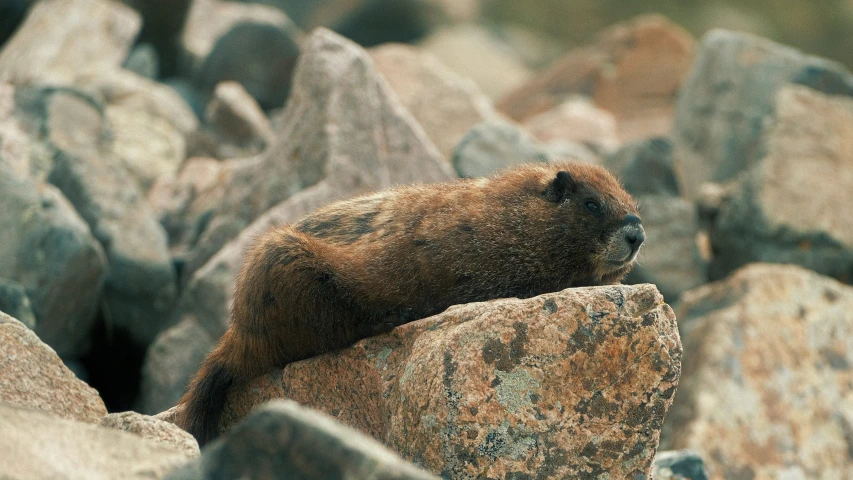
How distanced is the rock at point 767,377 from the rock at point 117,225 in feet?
16.6

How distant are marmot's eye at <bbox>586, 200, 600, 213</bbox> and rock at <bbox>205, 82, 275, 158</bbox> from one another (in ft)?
28.0

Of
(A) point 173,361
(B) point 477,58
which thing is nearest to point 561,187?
(A) point 173,361

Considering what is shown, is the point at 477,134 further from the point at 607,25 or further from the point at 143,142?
the point at 607,25

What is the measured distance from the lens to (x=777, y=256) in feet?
38.5

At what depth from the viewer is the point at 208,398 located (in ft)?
19.8

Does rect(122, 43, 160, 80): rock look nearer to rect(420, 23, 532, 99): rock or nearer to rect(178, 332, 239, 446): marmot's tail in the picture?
rect(420, 23, 532, 99): rock

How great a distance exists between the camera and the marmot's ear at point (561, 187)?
6.32 m

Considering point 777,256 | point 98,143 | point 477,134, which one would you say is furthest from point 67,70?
point 777,256

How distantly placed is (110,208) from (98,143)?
48.2 inches

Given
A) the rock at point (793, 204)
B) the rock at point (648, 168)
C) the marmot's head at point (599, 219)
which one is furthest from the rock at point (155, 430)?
the rock at point (648, 168)

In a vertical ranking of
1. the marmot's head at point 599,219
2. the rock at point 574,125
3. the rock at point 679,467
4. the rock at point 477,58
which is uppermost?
the marmot's head at point 599,219

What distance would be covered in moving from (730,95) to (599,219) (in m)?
9.64

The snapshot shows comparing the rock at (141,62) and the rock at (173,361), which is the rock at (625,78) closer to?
the rock at (141,62)

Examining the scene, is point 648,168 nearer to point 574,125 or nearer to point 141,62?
point 574,125
